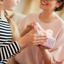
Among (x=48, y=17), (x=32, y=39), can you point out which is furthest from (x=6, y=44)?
(x=48, y=17)

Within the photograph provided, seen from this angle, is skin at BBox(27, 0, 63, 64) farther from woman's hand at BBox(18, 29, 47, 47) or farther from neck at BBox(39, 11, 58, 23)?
woman's hand at BBox(18, 29, 47, 47)

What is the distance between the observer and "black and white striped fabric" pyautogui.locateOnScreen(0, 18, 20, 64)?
56 centimetres

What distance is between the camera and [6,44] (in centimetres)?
63

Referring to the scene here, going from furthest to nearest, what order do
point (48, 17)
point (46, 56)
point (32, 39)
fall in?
point (48, 17), point (46, 56), point (32, 39)

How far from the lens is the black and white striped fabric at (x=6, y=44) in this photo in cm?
56

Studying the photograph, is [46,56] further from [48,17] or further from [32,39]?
[48,17]

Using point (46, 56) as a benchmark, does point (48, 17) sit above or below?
above

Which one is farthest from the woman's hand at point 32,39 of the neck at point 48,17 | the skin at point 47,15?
the neck at point 48,17

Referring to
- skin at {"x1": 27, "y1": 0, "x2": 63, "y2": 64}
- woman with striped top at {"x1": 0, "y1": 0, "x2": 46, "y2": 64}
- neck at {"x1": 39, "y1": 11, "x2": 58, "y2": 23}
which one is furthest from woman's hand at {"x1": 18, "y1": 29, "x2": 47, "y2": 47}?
neck at {"x1": 39, "y1": 11, "x2": 58, "y2": 23}

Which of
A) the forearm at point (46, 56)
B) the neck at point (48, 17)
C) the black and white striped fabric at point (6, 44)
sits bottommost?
the forearm at point (46, 56)

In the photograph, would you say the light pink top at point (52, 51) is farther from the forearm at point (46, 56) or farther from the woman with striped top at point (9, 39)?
the woman with striped top at point (9, 39)

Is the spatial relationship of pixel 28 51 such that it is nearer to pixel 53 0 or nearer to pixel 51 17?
pixel 51 17

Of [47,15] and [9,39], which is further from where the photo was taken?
[47,15]

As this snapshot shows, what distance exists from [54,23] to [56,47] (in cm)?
20
